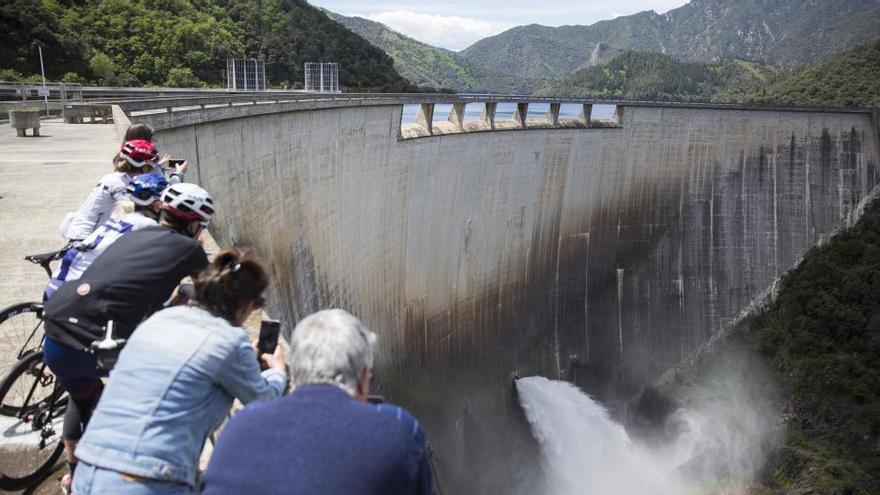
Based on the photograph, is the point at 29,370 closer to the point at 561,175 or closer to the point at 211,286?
the point at 211,286

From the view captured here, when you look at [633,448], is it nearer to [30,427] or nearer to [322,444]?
[30,427]

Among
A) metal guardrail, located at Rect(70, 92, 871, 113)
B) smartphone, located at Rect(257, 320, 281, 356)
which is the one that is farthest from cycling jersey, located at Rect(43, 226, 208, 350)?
metal guardrail, located at Rect(70, 92, 871, 113)

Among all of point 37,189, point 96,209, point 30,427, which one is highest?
point 96,209

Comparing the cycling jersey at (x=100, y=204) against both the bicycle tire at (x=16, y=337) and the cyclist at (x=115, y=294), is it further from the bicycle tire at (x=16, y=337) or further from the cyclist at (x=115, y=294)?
the cyclist at (x=115, y=294)

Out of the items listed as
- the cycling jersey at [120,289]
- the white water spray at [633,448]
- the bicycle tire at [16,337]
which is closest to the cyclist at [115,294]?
the cycling jersey at [120,289]

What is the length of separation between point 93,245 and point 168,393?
5.41 feet

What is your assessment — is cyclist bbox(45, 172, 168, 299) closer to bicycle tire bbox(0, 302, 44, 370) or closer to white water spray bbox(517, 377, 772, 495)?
bicycle tire bbox(0, 302, 44, 370)

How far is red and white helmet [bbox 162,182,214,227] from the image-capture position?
365 centimetres

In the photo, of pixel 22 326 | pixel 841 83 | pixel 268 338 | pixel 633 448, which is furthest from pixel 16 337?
pixel 841 83

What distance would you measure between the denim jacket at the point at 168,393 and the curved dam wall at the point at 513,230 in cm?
746

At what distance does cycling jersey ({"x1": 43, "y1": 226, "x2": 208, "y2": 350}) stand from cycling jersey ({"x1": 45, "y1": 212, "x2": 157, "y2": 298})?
0.52 meters

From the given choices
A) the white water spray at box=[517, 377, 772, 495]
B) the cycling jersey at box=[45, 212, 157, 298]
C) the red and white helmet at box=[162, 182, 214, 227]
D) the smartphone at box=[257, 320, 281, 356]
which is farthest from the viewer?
the white water spray at box=[517, 377, 772, 495]

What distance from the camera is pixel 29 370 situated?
424cm

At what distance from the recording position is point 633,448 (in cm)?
2422
